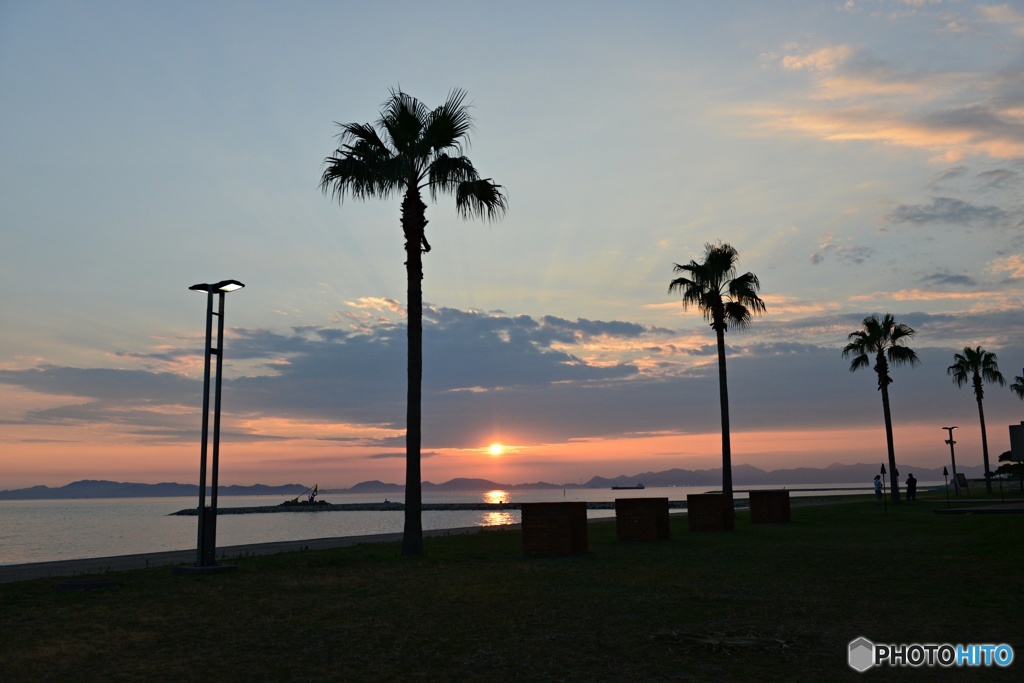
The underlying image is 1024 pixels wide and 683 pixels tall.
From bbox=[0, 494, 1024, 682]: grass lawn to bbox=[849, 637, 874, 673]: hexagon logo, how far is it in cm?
17

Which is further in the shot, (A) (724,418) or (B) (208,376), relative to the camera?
(A) (724,418)

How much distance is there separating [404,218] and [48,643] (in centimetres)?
1542

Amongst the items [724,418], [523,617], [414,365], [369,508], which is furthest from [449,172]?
[369,508]

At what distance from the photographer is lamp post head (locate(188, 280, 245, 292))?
19.1 meters

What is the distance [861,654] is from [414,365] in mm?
15441

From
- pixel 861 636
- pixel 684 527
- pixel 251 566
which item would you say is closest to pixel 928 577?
pixel 861 636

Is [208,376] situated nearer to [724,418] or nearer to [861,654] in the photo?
[861,654]

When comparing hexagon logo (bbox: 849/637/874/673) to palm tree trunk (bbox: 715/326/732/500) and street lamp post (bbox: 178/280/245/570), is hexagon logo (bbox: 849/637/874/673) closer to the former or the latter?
street lamp post (bbox: 178/280/245/570)

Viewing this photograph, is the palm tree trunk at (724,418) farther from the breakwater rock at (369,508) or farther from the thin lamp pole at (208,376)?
the breakwater rock at (369,508)

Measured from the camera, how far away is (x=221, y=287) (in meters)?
19.2

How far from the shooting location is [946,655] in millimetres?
8984

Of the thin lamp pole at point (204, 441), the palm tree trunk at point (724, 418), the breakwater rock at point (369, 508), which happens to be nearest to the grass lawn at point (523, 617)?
the thin lamp pole at point (204, 441)

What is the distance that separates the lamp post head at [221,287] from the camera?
1909 cm

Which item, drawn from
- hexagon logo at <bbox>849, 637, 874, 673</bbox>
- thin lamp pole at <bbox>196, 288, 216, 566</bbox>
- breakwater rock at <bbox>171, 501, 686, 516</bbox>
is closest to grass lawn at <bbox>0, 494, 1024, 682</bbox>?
hexagon logo at <bbox>849, 637, 874, 673</bbox>
